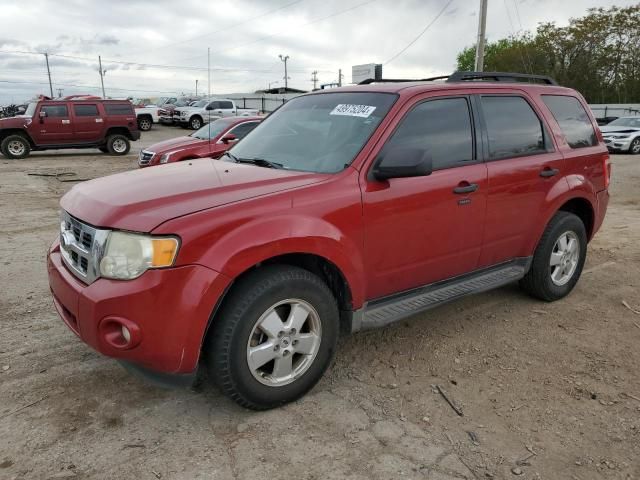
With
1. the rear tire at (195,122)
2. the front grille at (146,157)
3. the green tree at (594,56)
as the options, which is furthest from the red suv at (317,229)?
the green tree at (594,56)

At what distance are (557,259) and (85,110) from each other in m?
17.2

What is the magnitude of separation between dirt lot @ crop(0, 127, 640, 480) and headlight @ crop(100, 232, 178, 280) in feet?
2.91

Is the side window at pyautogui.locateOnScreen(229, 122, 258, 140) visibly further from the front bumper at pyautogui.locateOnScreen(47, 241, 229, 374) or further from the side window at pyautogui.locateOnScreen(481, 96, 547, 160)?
the front bumper at pyautogui.locateOnScreen(47, 241, 229, 374)

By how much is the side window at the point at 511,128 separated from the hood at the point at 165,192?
1.55 m

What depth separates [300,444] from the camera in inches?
105

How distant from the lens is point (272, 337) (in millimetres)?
2807

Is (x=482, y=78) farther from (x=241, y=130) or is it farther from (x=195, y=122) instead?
(x=195, y=122)

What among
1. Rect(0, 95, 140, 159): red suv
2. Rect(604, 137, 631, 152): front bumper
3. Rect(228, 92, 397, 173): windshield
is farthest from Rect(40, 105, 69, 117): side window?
Rect(604, 137, 631, 152): front bumper

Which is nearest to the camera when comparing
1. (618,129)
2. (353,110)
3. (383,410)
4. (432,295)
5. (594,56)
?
(383,410)

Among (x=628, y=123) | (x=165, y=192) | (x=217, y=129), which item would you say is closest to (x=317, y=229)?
(x=165, y=192)

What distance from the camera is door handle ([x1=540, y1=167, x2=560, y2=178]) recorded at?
13.5 ft

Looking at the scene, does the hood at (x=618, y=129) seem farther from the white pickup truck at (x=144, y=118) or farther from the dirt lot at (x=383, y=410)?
the white pickup truck at (x=144, y=118)

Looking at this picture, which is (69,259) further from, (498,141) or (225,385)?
(498,141)

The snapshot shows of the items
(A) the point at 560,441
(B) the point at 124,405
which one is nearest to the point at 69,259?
(B) the point at 124,405
